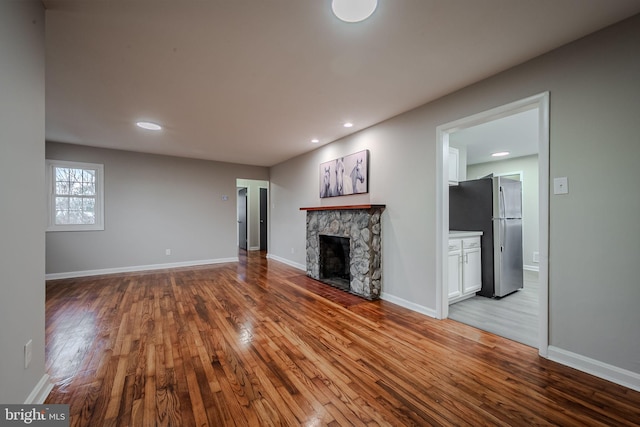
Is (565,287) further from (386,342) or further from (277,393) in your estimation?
(277,393)

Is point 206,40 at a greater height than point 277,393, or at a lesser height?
greater

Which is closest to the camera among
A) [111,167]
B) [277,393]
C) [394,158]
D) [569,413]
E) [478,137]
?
[569,413]

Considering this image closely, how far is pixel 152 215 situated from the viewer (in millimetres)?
5449

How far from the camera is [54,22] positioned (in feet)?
5.62

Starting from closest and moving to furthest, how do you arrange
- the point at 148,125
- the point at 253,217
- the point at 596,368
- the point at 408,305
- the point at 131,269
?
the point at 596,368, the point at 408,305, the point at 148,125, the point at 131,269, the point at 253,217

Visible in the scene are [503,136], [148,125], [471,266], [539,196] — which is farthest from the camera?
[503,136]

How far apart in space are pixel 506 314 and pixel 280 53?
3607 millimetres

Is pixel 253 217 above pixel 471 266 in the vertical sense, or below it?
above

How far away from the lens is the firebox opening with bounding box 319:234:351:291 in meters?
4.54

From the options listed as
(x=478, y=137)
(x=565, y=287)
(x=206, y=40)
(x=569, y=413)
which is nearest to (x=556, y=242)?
(x=565, y=287)

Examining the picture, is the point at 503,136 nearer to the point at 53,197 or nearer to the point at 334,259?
the point at 334,259

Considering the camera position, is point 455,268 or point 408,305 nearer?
point 408,305

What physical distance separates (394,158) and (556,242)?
1.87m

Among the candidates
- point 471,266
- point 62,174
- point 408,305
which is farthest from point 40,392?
point 62,174
